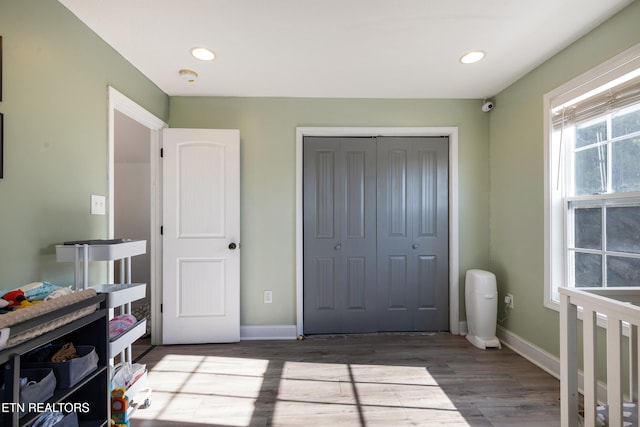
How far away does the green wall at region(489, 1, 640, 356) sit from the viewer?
82.1 inches

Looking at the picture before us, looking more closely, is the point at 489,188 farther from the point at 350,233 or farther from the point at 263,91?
the point at 263,91

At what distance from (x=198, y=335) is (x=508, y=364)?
2.66 m

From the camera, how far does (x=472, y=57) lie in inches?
85.4

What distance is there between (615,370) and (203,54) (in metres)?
2.77

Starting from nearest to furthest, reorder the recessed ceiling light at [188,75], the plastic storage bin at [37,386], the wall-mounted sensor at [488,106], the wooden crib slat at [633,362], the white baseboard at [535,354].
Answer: the plastic storage bin at [37,386] < the wooden crib slat at [633,362] < the white baseboard at [535,354] < the recessed ceiling light at [188,75] < the wall-mounted sensor at [488,106]

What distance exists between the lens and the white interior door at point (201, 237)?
269cm

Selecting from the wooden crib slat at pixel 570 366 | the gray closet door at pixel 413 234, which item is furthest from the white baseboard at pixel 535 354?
the wooden crib slat at pixel 570 366

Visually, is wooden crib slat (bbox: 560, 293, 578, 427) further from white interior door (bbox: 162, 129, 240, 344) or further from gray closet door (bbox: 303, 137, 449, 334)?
white interior door (bbox: 162, 129, 240, 344)

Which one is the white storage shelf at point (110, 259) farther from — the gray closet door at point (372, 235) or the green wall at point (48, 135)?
the gray closet door at point (372, 235)

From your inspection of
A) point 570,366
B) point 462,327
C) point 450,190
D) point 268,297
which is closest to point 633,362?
point 570,366

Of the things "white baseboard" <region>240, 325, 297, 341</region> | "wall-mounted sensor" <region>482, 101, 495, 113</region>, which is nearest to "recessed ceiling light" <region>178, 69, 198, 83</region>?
"white baseboard" <region>240, 325, 297, 341</region>

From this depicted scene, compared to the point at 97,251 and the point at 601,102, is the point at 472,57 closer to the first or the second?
the point at 601,102

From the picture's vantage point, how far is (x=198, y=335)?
2.72 meters

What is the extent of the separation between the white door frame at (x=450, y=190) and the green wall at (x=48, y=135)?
5.10 feet
